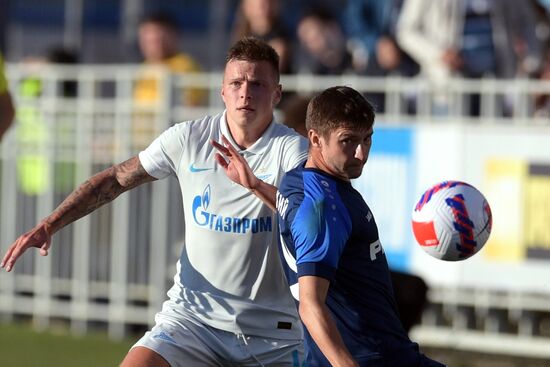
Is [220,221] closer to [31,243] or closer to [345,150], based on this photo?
[31,243]

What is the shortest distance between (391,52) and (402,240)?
6.83 ft

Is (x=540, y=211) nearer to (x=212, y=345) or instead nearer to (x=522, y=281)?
(x=522, y=281)

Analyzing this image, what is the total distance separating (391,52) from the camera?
12.7 meters

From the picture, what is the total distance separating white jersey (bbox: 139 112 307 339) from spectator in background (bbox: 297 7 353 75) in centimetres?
513

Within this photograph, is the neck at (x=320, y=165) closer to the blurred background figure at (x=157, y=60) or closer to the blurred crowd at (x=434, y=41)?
the blurred crowd at (x=434, y=41)

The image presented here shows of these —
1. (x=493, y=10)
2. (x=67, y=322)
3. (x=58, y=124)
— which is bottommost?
(x=67, y=322)

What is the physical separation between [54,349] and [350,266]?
655 cm

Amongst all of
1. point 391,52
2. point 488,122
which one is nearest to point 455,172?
point 488,122

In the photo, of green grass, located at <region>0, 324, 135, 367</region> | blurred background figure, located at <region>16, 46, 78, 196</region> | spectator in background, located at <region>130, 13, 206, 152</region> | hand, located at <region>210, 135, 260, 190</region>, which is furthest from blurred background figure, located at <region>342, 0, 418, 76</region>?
hand, located at <region>210, 135, 260, 190</region>

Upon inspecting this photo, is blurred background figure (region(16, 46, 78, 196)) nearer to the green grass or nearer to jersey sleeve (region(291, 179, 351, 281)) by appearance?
the green grass

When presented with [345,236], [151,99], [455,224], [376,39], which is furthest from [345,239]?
[376,39]

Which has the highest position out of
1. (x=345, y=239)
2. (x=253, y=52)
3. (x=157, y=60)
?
(x=157, y=60)

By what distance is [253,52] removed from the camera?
680cm

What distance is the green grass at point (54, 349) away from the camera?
436 inches
